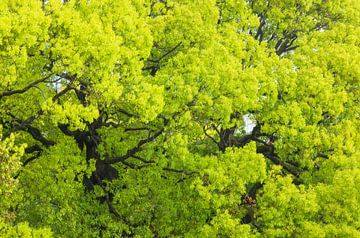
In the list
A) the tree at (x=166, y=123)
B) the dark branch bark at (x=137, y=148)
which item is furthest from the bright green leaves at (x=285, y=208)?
the dark branch bark at (x=137, y=148)

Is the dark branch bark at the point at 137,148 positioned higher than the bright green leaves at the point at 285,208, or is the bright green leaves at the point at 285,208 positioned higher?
the dark branch bark at the point at 137,148

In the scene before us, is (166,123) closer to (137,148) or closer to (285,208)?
(137,148)

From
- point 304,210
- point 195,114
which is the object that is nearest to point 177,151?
point 195,114

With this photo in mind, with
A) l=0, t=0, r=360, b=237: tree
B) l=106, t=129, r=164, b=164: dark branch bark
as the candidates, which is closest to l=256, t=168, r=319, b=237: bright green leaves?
l=0, t=0, r=360, b=237: tree

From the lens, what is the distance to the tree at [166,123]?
1908 cm

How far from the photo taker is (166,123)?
869 inches

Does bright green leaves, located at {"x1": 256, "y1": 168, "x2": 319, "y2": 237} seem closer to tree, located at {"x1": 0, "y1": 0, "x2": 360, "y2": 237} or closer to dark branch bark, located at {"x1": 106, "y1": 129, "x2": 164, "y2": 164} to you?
tree, located at {"x1": 0, "y1": 0, "x2": 360, "y2": 237}

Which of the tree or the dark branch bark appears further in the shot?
the dark branch bark

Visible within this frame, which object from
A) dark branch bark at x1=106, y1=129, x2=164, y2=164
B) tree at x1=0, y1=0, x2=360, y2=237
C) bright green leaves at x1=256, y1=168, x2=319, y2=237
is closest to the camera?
tree at x1=0, y1=0, x2=360, y2=237

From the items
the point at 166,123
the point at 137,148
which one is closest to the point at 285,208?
the point at 166,123

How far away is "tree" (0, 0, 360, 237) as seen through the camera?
1908 cm

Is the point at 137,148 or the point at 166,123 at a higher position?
the point at 166,123

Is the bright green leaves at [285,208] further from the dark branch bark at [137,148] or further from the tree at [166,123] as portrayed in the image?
the dark branch bark at [137,148]

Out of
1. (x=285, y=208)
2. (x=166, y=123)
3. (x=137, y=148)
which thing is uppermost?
(x=166, y=123)
